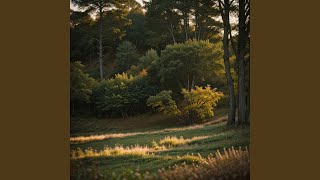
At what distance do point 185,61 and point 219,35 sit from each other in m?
1.27

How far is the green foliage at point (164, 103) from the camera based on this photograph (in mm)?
12156

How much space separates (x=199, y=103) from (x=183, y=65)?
3.59ft

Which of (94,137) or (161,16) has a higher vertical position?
(161,16)

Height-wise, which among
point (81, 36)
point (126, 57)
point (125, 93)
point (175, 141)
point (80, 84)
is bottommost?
point (175, 141)

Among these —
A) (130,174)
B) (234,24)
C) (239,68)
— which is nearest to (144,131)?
(130,174)

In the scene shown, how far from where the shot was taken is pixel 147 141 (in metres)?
12.0

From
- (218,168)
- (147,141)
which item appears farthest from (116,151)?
(218,168)

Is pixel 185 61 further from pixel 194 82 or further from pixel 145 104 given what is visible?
pixel 145 104

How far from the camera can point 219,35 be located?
1305 cm

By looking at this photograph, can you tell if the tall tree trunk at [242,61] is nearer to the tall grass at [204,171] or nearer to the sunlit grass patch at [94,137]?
the tall grass at [204,171]

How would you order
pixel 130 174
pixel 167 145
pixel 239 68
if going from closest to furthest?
pixel 130 174, pixel 167 145, pixel 239 68

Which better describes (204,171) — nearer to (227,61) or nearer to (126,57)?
(227,61)

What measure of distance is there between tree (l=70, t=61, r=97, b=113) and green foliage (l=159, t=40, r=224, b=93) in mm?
1784

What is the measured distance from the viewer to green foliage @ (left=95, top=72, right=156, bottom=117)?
12211 mm
